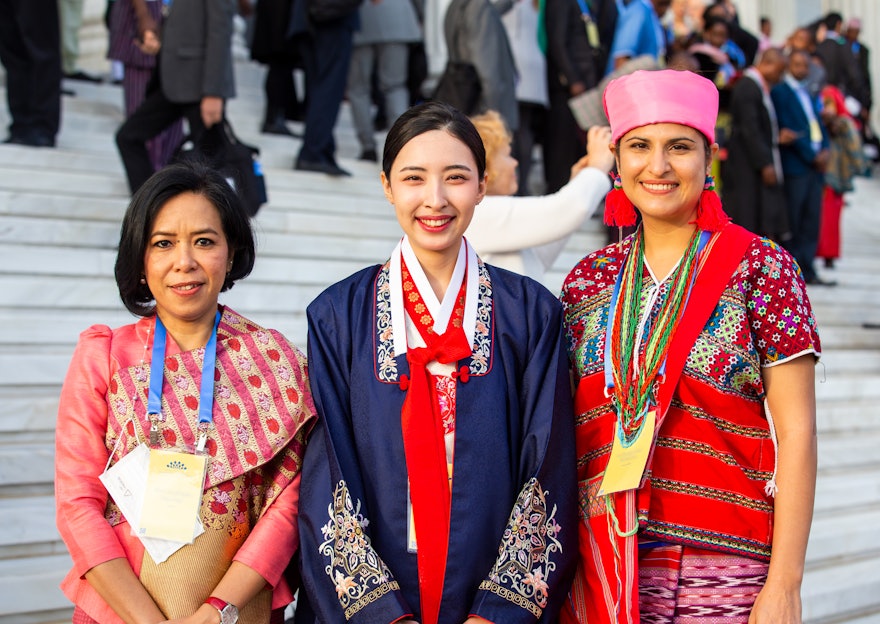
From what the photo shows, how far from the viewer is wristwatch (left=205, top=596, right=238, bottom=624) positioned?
2.23 m

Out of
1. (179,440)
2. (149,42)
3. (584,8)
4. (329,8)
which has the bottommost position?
(179,440)

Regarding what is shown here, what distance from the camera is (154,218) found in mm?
2418

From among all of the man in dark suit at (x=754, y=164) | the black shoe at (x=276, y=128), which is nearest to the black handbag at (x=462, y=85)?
the black shoe at (x=276, y=128)

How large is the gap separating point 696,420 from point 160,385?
1179 mm

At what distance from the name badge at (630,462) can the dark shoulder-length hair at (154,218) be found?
1009mm

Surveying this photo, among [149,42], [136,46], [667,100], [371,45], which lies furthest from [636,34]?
[667,100]

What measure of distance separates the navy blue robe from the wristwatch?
169mm

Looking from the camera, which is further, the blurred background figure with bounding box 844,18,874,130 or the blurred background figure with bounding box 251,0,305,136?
the blurred background figure with bounding box 844,18,874,130

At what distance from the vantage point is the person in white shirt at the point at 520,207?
10.8 ft

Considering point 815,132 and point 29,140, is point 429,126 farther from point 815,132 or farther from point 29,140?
point 815,132

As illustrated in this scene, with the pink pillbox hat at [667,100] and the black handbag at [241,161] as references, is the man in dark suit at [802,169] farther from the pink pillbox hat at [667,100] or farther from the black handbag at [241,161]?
the pink pillbox hat at [667,100]

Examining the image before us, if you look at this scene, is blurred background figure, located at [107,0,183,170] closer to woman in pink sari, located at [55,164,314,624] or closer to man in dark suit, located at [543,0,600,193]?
man in dark suit, located at [543,0,600,193]

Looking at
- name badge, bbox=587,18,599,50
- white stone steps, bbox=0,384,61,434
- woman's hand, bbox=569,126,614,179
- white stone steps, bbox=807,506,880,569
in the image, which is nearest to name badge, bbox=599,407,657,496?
woman's hand, bbox=569,126,614,179

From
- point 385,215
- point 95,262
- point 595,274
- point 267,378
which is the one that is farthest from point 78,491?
point 385,215
